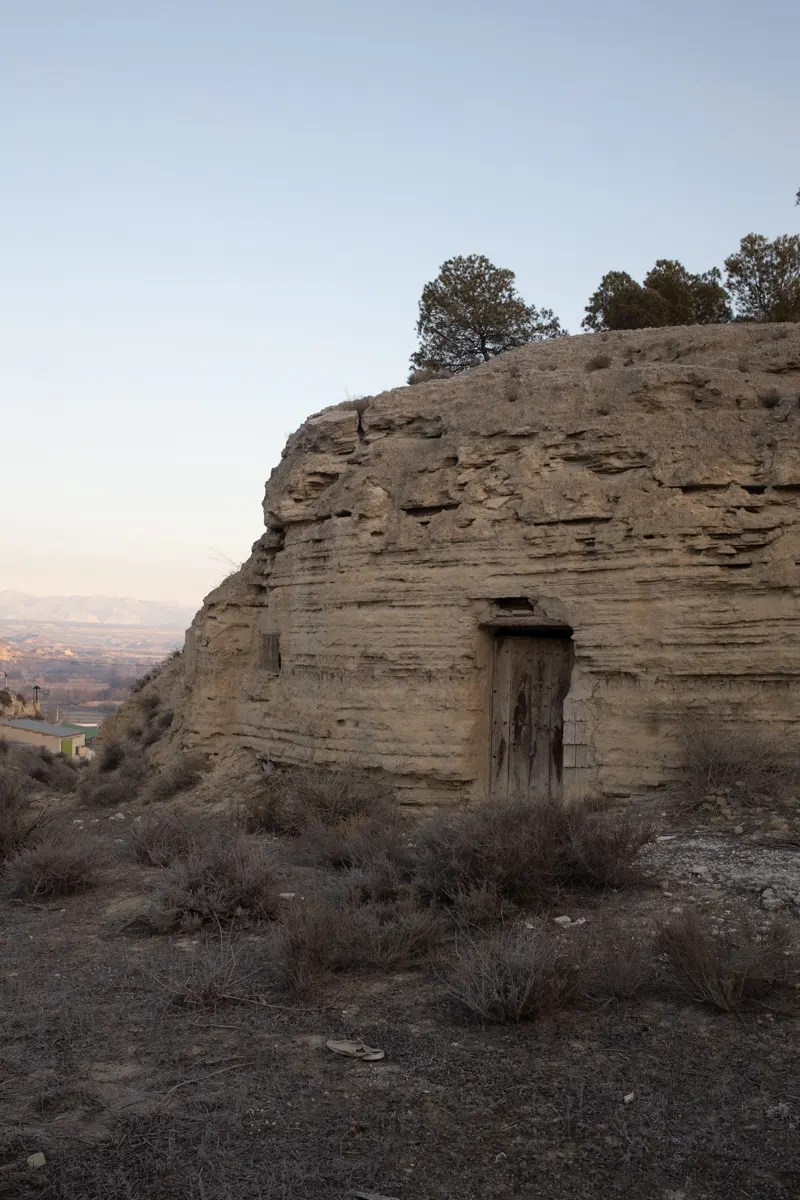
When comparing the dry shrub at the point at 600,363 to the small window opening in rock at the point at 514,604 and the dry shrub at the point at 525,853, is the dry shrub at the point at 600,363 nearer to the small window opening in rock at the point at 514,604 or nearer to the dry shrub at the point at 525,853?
the small window opening in rock at the point at 514,604

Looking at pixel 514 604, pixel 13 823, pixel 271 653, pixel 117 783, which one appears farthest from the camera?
pixel 117 783

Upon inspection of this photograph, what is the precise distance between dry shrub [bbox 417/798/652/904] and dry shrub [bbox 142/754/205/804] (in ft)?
22.9

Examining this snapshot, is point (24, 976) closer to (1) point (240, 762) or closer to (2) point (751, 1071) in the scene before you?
(2) point (751, 1071)

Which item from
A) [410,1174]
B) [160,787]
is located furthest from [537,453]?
[410,1174]

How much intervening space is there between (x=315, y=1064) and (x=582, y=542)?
6.91 m

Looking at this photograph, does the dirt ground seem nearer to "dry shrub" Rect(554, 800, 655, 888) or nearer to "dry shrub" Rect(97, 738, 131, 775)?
"dry shrub" Rect(554, 800, 655, 888)

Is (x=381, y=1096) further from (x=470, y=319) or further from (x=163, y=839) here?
(x=470, y=319)

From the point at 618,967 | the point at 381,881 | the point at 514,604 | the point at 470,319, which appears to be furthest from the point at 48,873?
the point at 470,319

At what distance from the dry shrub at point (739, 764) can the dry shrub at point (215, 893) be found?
4.23 m

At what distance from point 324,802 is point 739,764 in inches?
172

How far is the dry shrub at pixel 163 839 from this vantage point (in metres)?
9.47

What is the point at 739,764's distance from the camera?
9.38 metres

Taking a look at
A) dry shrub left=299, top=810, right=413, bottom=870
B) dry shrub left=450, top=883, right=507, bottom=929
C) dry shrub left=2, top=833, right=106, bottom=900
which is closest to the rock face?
dry shrub left=299, top=810, right=413, bottom=870

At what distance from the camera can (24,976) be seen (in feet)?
21.4
